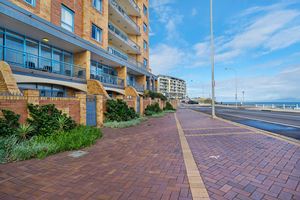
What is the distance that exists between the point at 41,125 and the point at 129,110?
25.0 ft


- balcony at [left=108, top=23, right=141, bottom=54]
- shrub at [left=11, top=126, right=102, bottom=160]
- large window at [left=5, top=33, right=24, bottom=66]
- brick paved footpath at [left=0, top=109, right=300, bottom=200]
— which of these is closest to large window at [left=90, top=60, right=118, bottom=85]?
balcony at [left=108, top=23, right=141, bottom=54]

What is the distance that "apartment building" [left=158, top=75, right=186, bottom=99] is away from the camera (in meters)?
122

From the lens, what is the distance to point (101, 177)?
385 cm

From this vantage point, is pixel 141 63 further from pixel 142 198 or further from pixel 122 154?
pixel 142 198

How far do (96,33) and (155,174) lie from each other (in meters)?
17.8

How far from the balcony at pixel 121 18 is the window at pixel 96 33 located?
14.3 ft

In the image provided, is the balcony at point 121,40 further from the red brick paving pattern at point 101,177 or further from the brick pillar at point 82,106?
the red brick paving pattern at point 101,177

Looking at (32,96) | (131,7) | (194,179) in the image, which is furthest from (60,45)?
(131,7)

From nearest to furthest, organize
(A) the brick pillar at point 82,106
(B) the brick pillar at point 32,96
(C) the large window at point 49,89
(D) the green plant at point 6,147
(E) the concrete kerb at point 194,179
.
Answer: (E) the concrete kerb at point 194,179 → (D) the green plant at point 6,147 → (B) the brick pillar at point 32,96 → (A) the brick pillar at point 82,106 → (C) the large window at point 49,89

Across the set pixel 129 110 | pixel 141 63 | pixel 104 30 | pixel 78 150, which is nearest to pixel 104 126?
pixel 129 110

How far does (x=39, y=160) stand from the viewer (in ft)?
16.4

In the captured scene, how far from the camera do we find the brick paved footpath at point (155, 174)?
10.5ft

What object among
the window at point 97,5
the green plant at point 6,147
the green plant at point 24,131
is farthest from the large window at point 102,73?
the green plant at point 6,147

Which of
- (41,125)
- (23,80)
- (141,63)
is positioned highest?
(141,63)
